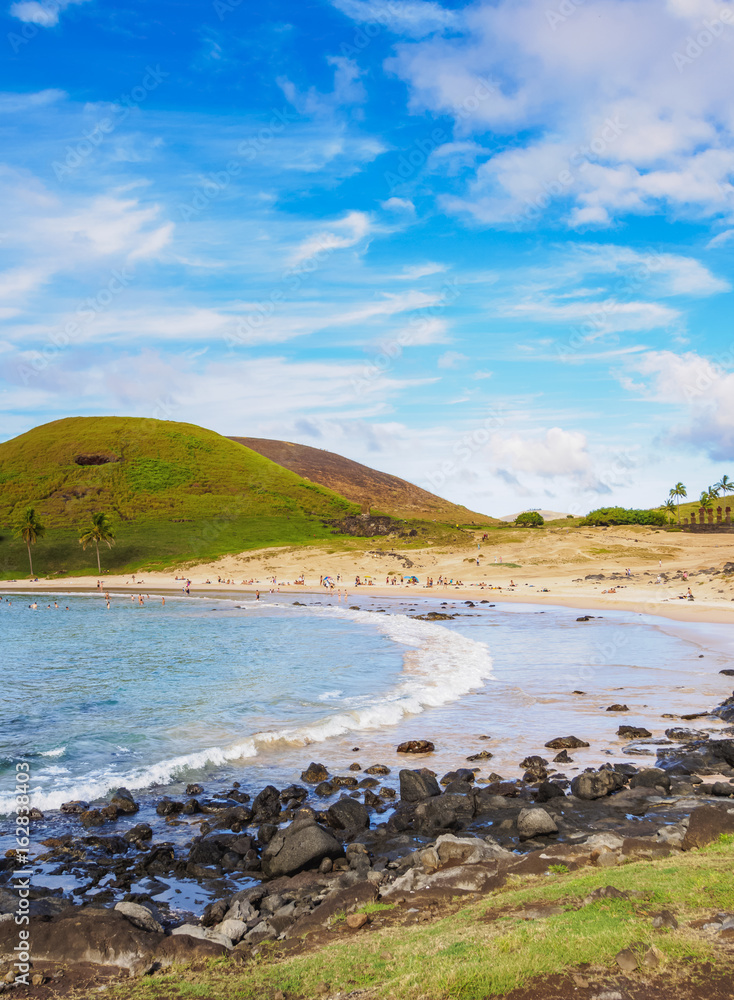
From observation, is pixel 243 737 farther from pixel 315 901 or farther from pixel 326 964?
pixel 326 964

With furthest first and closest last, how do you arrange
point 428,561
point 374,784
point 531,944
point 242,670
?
1. point 428,561
2. point 242,670
3. point 374,784
4. point 531,944

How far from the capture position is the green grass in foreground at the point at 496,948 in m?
6.20

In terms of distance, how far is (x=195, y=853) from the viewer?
1215 cm

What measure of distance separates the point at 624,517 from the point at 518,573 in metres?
41.0

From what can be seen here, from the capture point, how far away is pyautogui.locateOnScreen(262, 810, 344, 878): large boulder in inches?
446

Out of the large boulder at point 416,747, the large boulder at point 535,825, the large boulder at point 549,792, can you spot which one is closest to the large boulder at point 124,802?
the large boulder at point 416,747

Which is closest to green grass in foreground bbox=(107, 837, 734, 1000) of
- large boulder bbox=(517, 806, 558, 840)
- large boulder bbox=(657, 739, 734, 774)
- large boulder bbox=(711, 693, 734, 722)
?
large boulder bbox=(517, 806, 558, 840)

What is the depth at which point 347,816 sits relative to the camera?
13.2 metres

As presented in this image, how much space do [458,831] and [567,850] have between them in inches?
111

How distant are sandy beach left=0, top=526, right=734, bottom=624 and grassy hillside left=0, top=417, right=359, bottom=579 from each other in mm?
11602

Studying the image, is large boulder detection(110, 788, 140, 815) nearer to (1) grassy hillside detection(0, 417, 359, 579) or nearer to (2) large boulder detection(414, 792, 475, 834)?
(2) large boulder detection(414, 792, 475, 834)

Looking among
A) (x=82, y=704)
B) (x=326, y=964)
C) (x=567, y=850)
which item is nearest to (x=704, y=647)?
(x=567, y=850)

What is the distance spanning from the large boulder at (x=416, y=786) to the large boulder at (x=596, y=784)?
3.07 metres

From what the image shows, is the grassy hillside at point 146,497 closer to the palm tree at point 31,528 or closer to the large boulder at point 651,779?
the palm tree at point 31,528
